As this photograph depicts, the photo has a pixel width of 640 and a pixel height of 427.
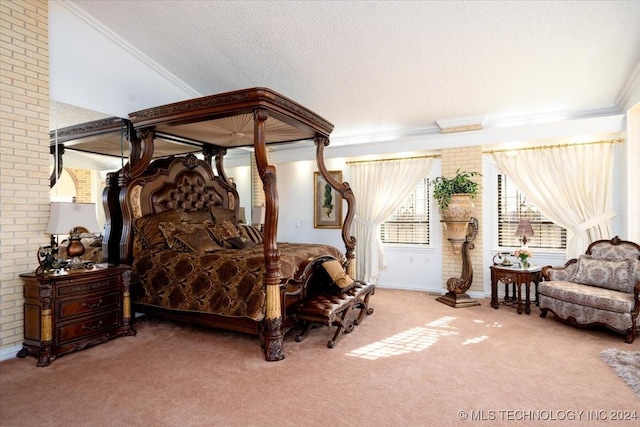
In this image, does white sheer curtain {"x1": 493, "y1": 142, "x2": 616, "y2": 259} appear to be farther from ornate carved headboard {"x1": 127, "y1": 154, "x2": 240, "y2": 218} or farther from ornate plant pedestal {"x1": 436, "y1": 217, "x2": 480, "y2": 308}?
ornate carved headboard {"x1": 127, "y1": 154, "x2": 240, "y2": 218}

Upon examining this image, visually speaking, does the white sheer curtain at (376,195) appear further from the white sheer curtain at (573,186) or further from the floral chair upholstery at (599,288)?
the floral chair upholstery at (599,288)

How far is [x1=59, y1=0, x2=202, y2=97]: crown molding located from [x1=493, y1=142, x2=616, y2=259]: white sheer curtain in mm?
5463

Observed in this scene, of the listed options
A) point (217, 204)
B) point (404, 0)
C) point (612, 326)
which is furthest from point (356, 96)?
point (612, 326)

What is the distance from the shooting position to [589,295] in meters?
3.86

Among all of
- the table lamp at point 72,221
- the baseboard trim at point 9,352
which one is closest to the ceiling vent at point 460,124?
the table lamp at point 72,221

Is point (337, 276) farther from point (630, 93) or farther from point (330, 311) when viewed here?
point (630, 93)

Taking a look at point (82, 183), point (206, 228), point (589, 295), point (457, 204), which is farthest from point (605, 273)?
point (82, 183)

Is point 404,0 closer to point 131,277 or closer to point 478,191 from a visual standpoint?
point 478,191

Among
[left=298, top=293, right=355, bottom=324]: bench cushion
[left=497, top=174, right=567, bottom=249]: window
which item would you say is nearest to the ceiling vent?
[left=497, top=174, right=567, bottom=249]: window

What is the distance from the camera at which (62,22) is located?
12.9 ft

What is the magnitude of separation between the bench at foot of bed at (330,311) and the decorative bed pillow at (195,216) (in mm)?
2263

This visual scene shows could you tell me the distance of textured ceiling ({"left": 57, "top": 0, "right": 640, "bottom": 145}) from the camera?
11.9 ft

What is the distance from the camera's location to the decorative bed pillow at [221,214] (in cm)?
559

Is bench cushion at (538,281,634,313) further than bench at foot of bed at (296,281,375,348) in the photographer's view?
Yes
